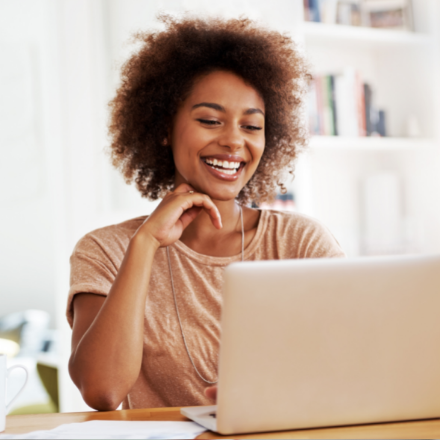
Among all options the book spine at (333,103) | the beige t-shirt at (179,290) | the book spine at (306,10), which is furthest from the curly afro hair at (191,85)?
the book spine at (306,10)

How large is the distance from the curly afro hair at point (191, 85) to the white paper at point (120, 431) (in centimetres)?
90

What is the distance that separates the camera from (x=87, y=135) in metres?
2.15

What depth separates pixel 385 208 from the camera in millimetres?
2598

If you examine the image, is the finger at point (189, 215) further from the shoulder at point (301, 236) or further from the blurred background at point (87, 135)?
the blurred background at point (87, 135)

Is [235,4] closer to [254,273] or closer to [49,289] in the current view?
[49,289]

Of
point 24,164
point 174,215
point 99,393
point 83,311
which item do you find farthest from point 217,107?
point 24,164

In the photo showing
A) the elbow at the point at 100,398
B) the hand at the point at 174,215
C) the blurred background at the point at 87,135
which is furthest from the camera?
the blurred background at the point at 87,135

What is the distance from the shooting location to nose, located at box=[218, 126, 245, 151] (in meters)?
1.40

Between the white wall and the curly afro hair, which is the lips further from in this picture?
the white wall

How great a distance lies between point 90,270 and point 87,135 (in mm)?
989

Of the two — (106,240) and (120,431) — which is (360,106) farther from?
(120,431)

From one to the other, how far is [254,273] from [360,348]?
0.17 metres

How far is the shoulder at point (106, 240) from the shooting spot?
1.34 m

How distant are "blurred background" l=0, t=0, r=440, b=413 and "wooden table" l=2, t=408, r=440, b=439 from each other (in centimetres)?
120
